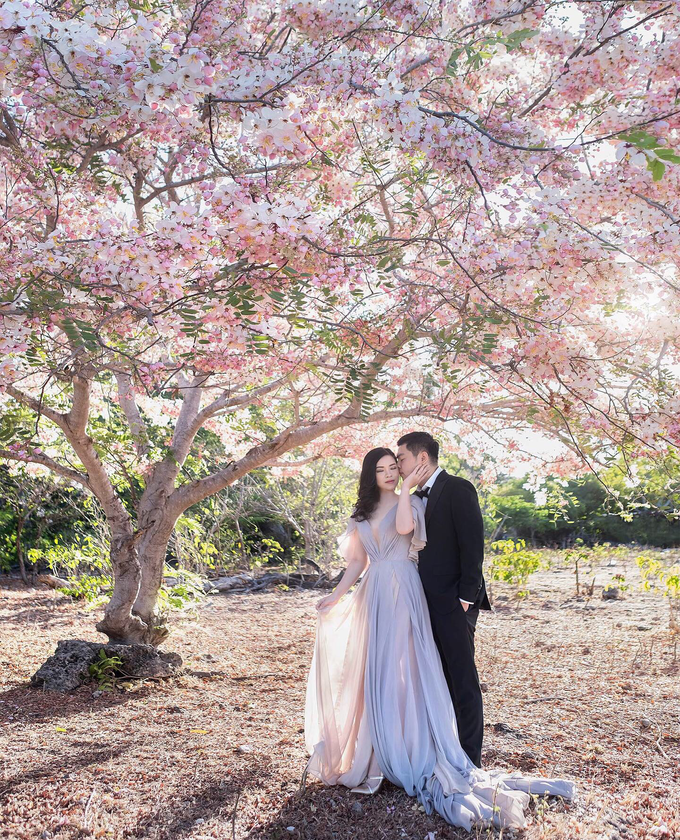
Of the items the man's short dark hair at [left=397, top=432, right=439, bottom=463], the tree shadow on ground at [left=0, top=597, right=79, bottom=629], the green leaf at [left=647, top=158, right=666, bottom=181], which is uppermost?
the green leaf at [left=647, top=158, right=666, bottom=181]

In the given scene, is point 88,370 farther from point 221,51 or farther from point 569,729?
point 569,729

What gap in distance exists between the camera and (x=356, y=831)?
248 cm

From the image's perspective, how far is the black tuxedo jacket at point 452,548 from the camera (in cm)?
300

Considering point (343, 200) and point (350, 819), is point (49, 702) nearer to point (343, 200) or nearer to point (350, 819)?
point (350, 819)

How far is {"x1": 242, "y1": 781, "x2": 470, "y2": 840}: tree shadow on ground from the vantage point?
246cm

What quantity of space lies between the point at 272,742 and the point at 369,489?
4.68ft

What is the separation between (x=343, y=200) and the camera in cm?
348

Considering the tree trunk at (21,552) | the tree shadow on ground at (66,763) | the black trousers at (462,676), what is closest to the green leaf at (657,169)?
the black trousers at (462,676)

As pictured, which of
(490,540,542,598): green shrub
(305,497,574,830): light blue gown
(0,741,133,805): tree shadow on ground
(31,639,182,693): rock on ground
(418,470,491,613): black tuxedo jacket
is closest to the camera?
(305,497,574,830): light blue gown

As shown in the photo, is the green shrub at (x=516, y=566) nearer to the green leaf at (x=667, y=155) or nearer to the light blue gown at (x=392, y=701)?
the light blue gown at (x=392, y=701)

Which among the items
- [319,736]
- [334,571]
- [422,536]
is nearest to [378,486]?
[422,536]

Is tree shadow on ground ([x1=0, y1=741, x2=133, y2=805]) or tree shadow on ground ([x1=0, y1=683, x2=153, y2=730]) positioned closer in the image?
tree shadow on ground ([x1=0, y1=741, x2=133, y2=805])

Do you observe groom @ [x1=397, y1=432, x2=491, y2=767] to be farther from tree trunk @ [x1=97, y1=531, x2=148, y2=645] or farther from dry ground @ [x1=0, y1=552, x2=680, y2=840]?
tree trunk @ [x1=97, y1=531, x2=148, y2=645]

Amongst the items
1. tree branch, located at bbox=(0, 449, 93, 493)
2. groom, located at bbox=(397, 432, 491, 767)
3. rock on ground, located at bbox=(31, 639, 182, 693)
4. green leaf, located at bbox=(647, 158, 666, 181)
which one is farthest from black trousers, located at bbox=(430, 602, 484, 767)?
tree branch, located at bbox=(0, 449, 93, 493)
